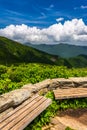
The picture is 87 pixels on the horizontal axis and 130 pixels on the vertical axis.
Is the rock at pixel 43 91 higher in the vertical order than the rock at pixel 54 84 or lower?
lower

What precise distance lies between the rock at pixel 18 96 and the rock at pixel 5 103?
0.16m

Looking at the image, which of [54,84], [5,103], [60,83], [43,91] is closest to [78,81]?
[60,83]

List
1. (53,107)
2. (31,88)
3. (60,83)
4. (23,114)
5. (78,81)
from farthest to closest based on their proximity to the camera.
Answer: (78,81), (60,83), (53,107), (31,88), (23,114)

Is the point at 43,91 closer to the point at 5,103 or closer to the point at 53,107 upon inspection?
the point at 53,107

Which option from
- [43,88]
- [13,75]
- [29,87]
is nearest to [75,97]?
[43,88]

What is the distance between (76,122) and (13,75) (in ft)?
12.7

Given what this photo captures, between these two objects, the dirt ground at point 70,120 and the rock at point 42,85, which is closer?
the dirt ground at point 70,120

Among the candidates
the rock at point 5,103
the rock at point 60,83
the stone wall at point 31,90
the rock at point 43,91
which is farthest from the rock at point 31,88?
the rock at point 5,103

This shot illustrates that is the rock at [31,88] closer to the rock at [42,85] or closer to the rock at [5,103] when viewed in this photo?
the rock at [42,85]

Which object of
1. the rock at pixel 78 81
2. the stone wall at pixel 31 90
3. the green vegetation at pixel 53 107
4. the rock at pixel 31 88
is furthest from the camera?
the rock at pixel 78 81

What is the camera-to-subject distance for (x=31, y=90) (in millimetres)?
9555

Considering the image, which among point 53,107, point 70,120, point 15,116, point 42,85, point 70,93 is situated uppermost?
point 42,85

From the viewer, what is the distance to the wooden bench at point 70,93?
10531 millimetres

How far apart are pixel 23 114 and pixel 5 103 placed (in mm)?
696
